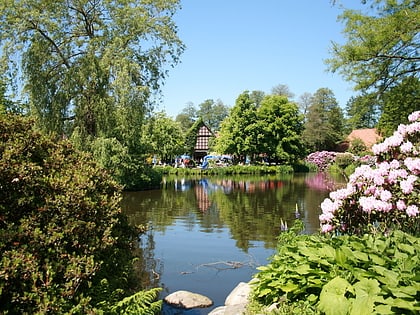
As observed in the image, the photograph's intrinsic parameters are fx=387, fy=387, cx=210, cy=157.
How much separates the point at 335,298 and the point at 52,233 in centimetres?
229

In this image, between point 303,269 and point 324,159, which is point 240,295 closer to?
point 303,269

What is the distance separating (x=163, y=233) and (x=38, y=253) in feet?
27.2

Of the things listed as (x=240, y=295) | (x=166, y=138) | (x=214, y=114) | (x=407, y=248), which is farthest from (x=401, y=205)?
(x=214, y=114)

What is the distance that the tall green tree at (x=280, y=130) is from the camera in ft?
162

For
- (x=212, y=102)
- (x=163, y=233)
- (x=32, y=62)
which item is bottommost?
(x=163, y=233)

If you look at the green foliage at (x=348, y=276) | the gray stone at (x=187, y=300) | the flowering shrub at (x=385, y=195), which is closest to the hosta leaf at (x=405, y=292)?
the green foliage at (x=348, y=276)

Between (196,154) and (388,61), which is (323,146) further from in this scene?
(388,61)

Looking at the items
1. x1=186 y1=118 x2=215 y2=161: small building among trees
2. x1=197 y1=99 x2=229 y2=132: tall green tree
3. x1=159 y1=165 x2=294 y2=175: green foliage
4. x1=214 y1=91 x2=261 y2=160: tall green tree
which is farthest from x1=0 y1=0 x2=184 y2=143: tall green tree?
x1=197 y1=99 x2=229 y2=132: tall green tree

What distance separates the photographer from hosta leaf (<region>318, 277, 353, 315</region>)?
9.63 feet

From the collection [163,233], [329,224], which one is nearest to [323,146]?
[163,233]

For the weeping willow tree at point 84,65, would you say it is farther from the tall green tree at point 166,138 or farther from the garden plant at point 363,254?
the tall green tree at point 166,138

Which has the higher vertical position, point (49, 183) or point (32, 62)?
point (32, 62)

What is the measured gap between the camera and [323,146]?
202 feet

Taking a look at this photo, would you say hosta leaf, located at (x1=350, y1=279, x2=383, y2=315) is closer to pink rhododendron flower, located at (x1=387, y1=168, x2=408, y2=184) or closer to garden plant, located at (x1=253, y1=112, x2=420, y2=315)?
garden plant, located at (x1=253, y1=112, x2=420, y2=315)
